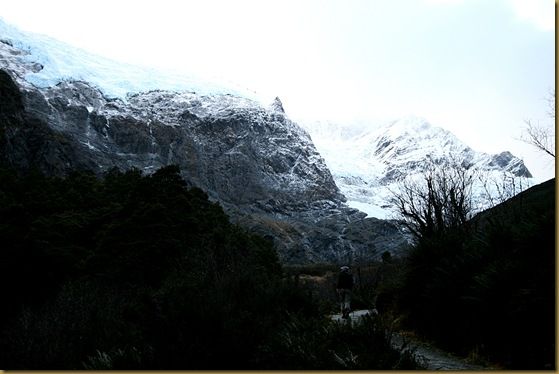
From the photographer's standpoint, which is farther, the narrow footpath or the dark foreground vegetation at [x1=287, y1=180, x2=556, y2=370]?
the narrow footpath

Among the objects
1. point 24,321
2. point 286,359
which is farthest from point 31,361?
point 286,359

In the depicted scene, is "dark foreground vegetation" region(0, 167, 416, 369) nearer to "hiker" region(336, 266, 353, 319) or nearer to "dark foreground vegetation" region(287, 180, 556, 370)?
"dark foreground vegetation" region(287, 180, 556, 370)

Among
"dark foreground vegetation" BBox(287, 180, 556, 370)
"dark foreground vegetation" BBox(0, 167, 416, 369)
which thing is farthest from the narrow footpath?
"dark foreground vegetation" BBox(0, 167, 416, 369)

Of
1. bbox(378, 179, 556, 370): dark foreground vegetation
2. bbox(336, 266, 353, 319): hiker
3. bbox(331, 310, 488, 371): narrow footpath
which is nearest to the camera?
bbox(378, 179, 556, 370): dark foreground vegetation

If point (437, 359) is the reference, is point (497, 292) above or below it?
above

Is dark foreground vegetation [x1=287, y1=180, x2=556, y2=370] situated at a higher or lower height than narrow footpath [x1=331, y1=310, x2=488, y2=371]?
higher

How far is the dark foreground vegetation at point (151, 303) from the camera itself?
8531 mm

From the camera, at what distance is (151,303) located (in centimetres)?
1280

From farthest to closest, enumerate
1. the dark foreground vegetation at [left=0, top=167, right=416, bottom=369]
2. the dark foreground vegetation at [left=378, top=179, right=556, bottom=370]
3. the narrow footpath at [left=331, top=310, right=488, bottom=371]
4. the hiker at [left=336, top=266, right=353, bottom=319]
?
the hiker at [left=336, top=266, right=353, bottom=319]
the narrow footpath at [left=331, top=310, right=488, bottom=371]
the dark foreground vegetation at [left=0, top=167, right=416, bottom=369]
the dark foreground vegetation at [left=378, top=179, right=556, bottom=370]

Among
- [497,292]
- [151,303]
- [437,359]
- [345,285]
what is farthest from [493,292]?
[345,285]

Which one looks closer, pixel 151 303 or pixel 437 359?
pixel 437 359

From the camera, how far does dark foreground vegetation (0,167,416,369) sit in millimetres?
8531

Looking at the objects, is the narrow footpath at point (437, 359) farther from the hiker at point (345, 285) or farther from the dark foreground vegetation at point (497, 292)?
the hiker at point (345, 285)

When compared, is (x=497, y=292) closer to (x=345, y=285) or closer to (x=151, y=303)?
(x=151, y=303)
